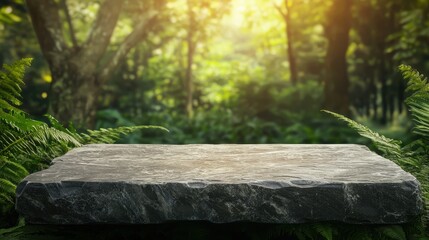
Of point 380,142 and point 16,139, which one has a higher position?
Answer: point 16,139

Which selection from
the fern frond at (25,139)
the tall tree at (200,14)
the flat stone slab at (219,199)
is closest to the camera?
the flat stone slab at (219,199)

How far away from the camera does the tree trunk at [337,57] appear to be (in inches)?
489

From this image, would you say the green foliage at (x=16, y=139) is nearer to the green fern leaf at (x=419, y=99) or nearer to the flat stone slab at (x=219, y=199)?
the flat stone slab at (x=219, y=199)

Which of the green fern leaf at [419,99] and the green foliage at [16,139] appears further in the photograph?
the green fern leaf at [419,99]

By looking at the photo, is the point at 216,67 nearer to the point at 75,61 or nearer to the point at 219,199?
the point at 75,61

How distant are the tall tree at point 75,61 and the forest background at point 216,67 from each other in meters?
0.02

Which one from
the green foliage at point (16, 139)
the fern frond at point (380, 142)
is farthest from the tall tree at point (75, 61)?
the fern frond at point (380, 142)

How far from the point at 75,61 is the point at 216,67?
15.9m

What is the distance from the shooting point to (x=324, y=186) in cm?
220

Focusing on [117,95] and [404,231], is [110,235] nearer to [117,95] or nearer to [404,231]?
[404,231]

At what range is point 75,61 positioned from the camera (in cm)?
851

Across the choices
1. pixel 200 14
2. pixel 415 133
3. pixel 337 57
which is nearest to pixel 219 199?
pixel 415 133

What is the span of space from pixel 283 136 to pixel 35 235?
9.54 metres

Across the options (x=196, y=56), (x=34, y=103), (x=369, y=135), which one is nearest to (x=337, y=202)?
(x=369, y=135)
